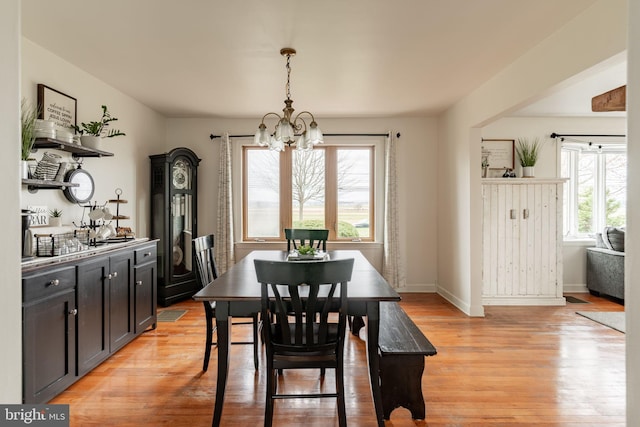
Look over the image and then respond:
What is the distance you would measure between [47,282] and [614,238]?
239 inches

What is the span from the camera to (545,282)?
4.52m

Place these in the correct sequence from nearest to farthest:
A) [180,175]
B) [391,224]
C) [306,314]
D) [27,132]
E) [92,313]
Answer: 1. [306,314]
2. [27,132]
3. [92,313]
4. [180,175]
5. [391,224]

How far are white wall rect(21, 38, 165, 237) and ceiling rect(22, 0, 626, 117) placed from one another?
0.12 m

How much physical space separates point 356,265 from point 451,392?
1074mm

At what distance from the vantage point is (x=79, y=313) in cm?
249

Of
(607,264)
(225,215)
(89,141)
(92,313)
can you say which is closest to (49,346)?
(92,313)

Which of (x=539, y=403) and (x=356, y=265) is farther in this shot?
(x=356, y=265)

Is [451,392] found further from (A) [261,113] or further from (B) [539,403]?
(A) [261,113]

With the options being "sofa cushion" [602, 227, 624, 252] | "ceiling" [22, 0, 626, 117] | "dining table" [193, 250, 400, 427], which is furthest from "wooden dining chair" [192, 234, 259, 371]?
"sofa cushion" [602, 227, 624, 252]

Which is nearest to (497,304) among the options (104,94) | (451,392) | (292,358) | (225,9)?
(451,392)

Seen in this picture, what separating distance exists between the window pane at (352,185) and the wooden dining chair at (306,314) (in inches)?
127

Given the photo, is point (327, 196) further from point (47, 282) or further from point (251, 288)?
point (47, 282)

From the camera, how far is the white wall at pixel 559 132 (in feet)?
16.5

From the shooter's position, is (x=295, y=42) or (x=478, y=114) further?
(x=478, y=114)
